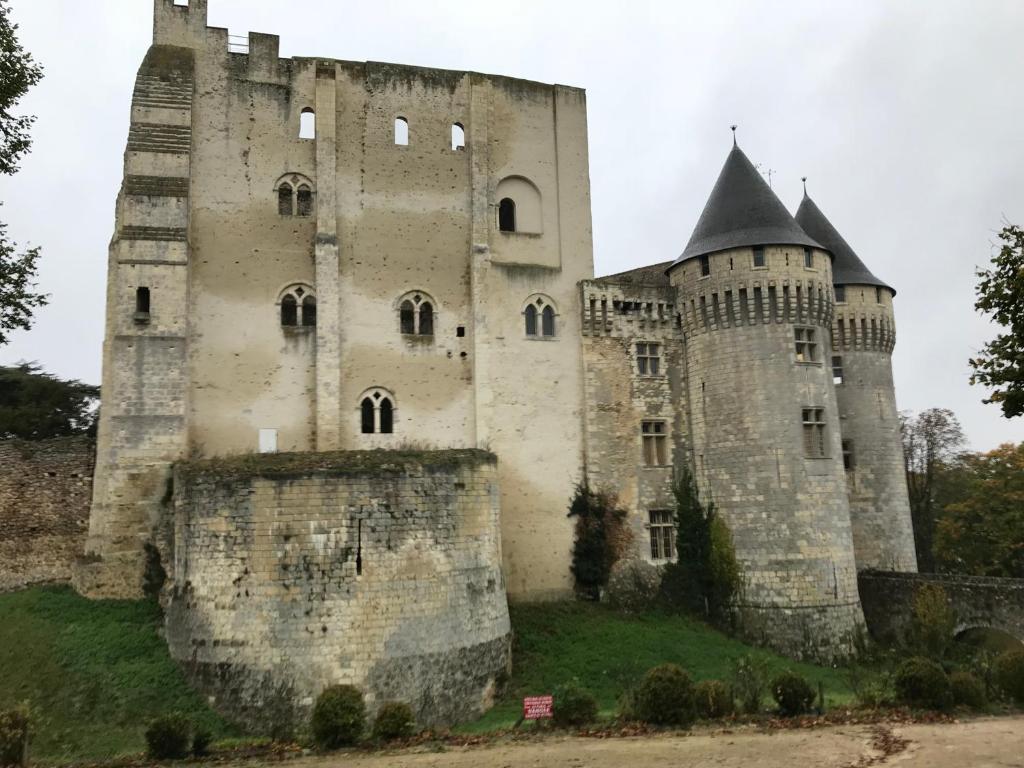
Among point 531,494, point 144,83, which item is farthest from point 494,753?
point 144,83

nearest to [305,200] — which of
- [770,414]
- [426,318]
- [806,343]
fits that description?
[426,318]

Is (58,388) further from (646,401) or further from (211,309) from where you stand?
(646,401)

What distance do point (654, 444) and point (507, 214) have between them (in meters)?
8.98

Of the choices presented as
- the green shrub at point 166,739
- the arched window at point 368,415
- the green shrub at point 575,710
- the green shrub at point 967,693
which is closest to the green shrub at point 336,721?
the green shrub at point 166,739

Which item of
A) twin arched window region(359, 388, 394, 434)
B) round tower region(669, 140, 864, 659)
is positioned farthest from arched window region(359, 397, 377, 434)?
round tower region(669, 140, 864, 659)

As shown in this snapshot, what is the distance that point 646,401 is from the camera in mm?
27500

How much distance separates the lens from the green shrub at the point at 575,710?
1506 centimetres

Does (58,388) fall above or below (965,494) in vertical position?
above

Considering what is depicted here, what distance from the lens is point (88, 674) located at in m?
18.4

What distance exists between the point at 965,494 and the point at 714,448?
20687 mm

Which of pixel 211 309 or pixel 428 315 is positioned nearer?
pixel 211 309

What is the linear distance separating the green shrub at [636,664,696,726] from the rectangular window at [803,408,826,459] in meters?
12.7

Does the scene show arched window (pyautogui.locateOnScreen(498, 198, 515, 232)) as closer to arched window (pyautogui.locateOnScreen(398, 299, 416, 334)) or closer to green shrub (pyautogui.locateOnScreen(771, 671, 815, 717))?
arched window (pyautogui.locateOnScreen(398, 299, 416, 334))

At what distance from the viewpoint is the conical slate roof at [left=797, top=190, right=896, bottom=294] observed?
3086 centimetres
